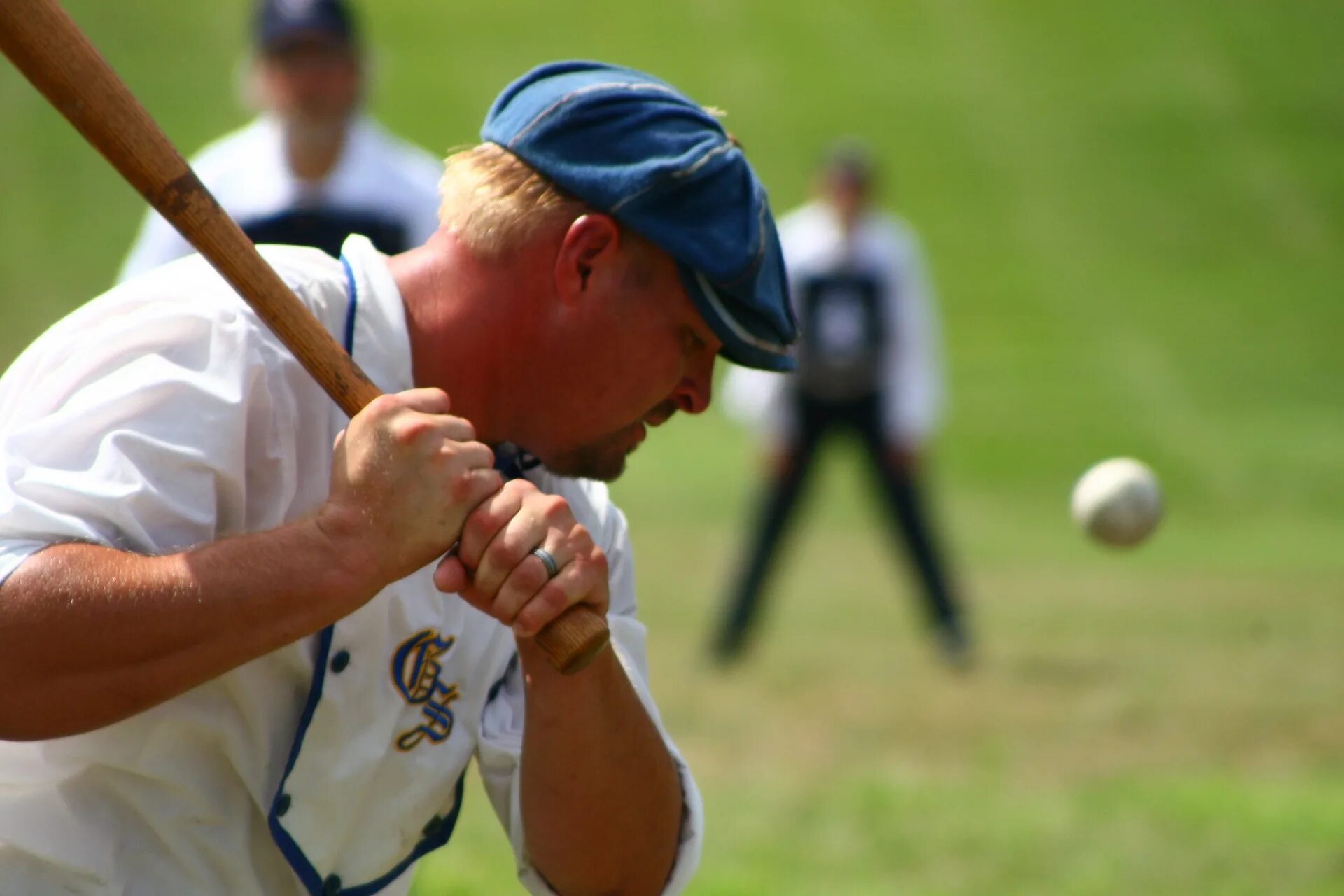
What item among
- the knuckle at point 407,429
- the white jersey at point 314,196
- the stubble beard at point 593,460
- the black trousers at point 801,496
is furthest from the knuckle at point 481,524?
the black trousers at point 801,496

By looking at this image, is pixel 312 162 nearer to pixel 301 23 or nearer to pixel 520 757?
pixel 301 23

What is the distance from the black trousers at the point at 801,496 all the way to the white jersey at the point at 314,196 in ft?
13.9

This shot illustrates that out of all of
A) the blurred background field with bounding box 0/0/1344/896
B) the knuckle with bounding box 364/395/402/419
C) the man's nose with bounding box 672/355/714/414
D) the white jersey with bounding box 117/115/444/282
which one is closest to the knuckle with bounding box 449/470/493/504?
the knuckle with bounding box 364/395/402/419

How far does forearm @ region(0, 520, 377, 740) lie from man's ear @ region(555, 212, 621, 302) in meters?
Answer: 0.53

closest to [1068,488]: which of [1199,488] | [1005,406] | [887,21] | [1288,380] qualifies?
[1199,488]

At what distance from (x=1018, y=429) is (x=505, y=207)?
16.4 metres

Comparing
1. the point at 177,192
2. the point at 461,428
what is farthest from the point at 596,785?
the point at 177,192

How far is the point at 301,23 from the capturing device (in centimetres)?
561

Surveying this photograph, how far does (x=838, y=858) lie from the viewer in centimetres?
560

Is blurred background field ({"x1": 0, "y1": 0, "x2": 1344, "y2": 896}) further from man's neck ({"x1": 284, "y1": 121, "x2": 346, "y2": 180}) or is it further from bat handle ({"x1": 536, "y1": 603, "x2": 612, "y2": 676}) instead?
bat handle ({"x1": 536, "y1": 603, "x2": 612, "y2": 676})

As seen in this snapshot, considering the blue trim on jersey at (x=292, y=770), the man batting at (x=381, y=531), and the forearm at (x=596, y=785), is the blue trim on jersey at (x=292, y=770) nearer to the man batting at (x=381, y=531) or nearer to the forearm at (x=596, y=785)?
the man batting at (x=381, y=531)

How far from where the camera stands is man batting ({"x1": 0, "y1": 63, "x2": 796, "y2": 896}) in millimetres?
1935

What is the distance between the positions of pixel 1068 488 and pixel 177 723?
46.3 feet

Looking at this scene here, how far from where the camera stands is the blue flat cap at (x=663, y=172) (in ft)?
7.48
